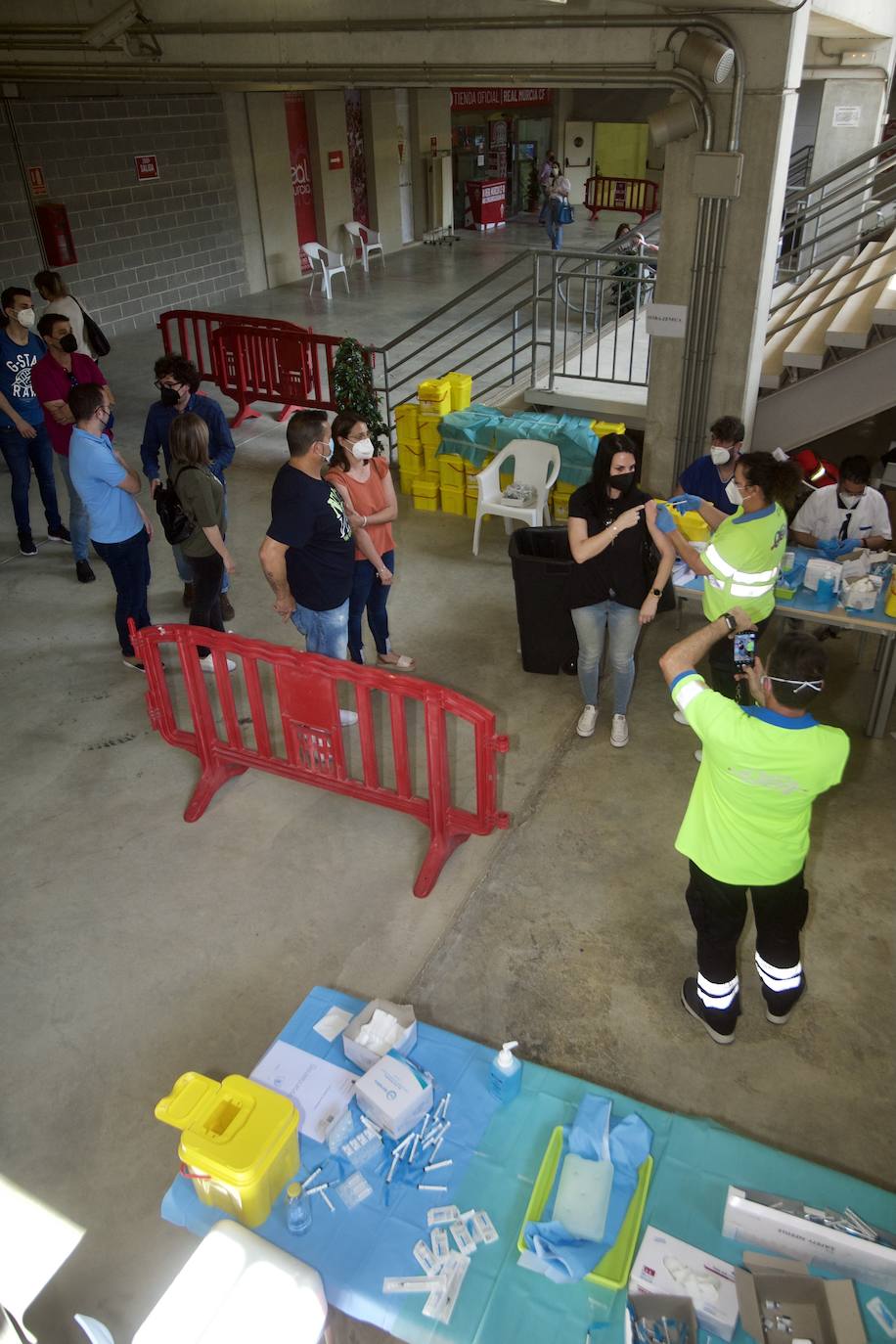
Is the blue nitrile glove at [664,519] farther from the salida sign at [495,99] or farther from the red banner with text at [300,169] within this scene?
the salida sign at [495,99]

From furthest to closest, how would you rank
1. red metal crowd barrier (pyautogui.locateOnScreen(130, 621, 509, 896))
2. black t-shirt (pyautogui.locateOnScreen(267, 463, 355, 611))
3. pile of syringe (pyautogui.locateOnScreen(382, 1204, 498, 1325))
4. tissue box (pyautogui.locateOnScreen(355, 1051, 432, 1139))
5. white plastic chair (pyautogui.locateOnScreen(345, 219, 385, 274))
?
white plastic chair (pyautogui.locateOnScreen(345, 219, 385, 274))
black t-shirt (pyautogui.locateOnScreen(267, 463, 355, 611))
red metal crowd barrier (pyautogui.locateOnScreen(130, 621, 509, 896))
tissue box (pyautogui.locateOnScreen(355, 1051, 432, 1139))
pile of syringe (pyautogui.locateOnScreen(382, 1204, 498, 1325))

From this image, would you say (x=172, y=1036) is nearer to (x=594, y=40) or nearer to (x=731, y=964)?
(x=731, y=964)

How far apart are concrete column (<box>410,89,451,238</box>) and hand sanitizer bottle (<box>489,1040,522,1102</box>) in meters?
20.3

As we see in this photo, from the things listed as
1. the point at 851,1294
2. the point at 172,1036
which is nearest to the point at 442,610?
the point at 172,1036

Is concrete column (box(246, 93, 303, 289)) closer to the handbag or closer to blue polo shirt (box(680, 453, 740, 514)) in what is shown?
the handbag

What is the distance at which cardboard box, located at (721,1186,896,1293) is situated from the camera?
2600 millimetres

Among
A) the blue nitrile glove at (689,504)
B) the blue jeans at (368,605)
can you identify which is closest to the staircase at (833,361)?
the blue nitrile glove at (689,504)

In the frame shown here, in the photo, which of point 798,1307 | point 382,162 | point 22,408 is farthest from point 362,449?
point 382,162

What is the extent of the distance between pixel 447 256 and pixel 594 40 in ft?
41.0

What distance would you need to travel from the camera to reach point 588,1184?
2922 millimetres

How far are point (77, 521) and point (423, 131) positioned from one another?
636 inches

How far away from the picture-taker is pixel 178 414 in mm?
6137

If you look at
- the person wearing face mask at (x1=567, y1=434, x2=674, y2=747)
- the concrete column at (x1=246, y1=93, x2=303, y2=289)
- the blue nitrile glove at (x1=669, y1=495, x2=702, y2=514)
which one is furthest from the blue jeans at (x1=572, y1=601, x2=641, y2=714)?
the concrete column at (x1=246, y1=93, x2=303, y2=289)

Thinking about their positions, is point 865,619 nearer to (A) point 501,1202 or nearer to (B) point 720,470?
(B) point 720,470
